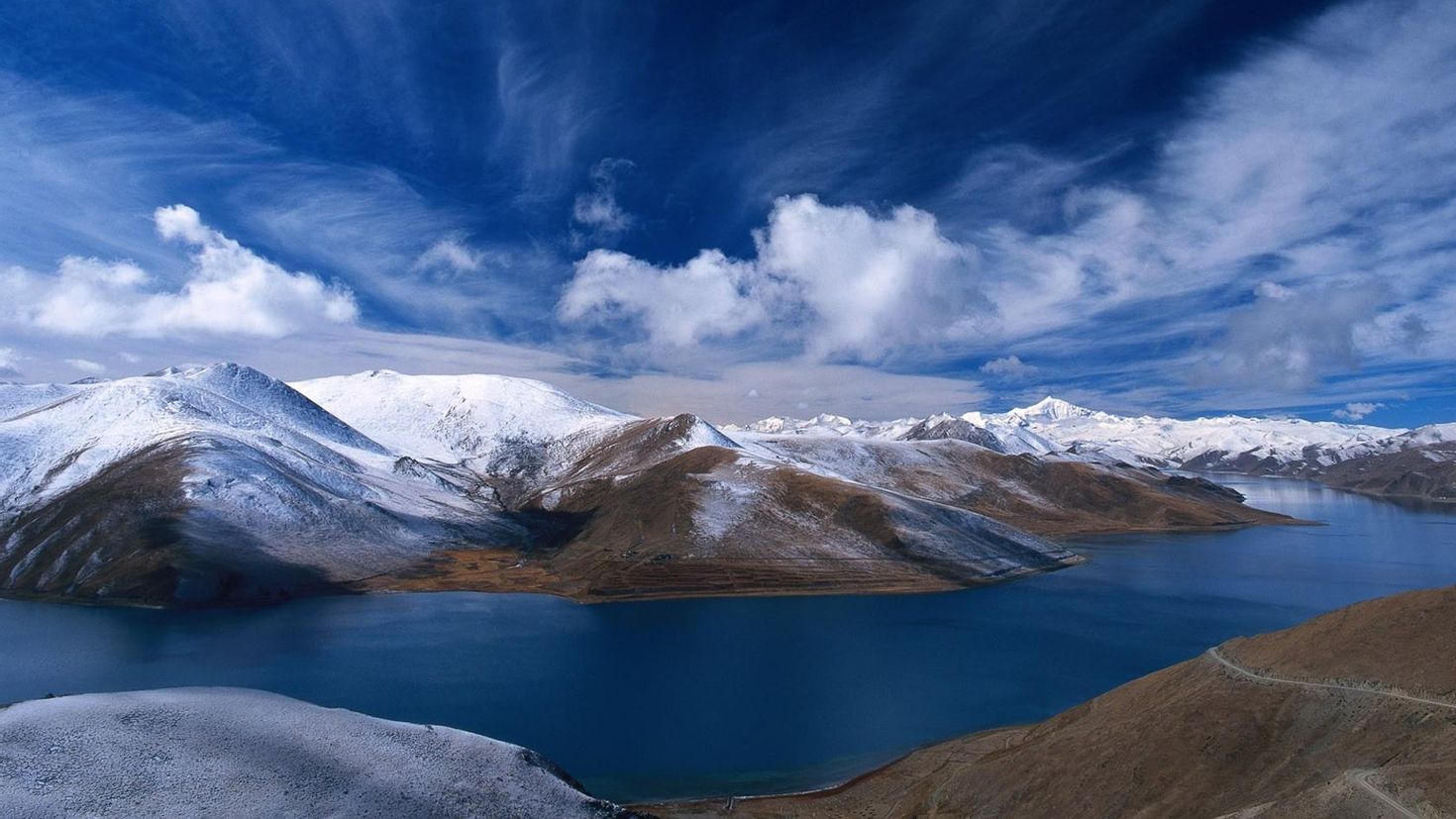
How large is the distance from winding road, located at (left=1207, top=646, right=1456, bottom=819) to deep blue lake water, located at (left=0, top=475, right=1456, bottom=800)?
20.3 m

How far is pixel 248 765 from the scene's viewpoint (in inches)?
958

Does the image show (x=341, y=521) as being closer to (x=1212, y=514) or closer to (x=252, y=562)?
(x=252, y=562)

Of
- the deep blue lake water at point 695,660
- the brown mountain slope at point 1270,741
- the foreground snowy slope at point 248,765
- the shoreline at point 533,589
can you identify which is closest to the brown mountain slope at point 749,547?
the shoreline at point 533,589

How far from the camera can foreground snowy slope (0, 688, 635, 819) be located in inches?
855

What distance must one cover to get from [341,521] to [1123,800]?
125 meters

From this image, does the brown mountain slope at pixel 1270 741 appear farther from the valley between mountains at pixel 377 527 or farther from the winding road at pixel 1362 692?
the valley between mountains at pixel 377 527

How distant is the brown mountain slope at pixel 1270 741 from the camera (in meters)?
20.3

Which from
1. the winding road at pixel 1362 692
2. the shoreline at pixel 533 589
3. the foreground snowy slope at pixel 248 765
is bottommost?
the shoreline at pixel 533 589

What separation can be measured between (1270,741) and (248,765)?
33995mm

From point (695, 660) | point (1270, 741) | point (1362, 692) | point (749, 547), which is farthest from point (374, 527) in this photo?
point (1362, 692)

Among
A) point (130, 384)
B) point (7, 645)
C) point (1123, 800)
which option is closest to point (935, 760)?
point (1123, 800)

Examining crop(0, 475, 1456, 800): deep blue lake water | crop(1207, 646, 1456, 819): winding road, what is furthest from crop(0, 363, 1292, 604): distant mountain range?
crop(1207, 646, 1456, 819): winding road

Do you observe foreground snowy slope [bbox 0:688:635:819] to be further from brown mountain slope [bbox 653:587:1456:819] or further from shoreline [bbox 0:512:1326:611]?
shoreline [bbox 0:512:1326:611]

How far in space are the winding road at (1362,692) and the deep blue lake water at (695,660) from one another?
2035 cm
